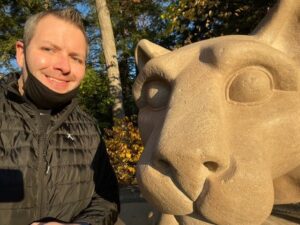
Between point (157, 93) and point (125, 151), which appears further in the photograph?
point (125, 151)

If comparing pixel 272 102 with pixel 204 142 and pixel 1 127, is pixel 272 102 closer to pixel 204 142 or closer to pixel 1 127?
pixel 204 142

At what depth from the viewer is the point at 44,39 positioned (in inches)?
76.6

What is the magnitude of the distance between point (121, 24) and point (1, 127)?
48.9ft

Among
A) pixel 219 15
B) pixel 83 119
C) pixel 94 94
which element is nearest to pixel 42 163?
pixel 83 119

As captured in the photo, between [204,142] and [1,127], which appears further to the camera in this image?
[1,127]

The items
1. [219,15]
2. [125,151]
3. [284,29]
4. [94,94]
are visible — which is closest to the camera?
[284,29]

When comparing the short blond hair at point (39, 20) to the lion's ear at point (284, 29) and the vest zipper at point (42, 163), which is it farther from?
the lion's ear at point (284, 29)

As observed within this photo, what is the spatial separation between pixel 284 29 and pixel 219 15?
122 inches

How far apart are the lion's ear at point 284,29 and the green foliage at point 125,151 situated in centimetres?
585

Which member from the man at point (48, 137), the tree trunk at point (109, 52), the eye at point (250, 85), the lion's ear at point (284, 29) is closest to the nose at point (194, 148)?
the eye at point (250, 85)

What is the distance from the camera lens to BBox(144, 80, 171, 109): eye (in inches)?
73.9

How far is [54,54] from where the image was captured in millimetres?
1957

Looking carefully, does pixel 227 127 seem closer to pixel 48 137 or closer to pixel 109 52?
pixel 48 137

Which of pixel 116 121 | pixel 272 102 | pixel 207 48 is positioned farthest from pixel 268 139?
pixel 116 121
